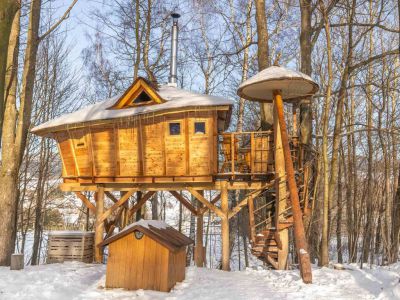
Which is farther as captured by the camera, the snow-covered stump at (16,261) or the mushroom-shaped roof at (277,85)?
the snow-covered stump at (16,261)

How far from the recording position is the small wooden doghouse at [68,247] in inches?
563

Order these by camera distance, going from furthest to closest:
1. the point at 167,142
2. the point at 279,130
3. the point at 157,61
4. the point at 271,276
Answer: the point at 157,61 < the point at 167,142 < the point at 279,130 < the point at 271,276

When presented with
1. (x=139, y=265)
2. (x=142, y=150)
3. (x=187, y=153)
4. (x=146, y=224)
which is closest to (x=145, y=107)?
(x=142, y=150)

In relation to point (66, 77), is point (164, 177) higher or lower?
lower

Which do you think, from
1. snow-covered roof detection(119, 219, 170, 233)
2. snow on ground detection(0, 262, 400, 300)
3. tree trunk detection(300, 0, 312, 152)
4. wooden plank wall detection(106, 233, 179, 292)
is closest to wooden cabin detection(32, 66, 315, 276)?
tree trunk detection(300, 0, 312, 152)

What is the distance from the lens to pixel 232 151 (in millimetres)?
12789

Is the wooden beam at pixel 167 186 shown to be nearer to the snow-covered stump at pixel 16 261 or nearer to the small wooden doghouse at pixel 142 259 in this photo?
the small wooden doghouse at pixel 142 259

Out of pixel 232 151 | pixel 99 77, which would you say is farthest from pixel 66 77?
pixel 232 151

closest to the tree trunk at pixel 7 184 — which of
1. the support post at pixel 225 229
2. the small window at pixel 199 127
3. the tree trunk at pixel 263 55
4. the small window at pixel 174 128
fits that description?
the small window at pixel 174 128

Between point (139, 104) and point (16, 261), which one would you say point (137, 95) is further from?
point (16, 261)

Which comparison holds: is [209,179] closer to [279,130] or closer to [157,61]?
[279,130]

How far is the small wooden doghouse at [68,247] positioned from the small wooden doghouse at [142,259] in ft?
16.4

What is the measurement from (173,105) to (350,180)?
1638 cm

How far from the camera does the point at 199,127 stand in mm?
13148
